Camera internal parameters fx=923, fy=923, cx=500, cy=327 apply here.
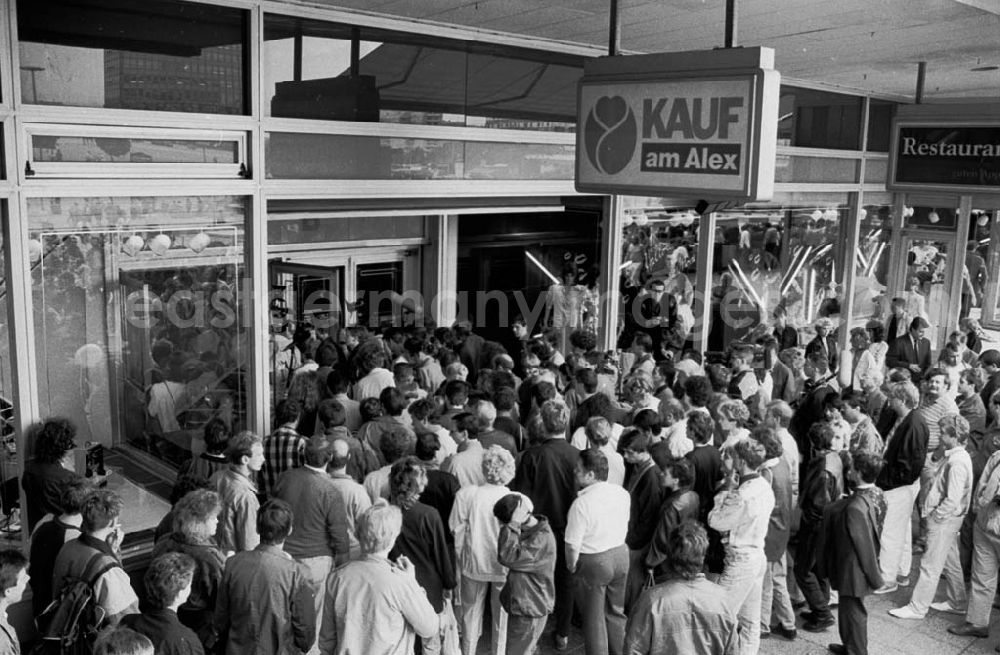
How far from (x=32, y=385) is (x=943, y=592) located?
7.07m

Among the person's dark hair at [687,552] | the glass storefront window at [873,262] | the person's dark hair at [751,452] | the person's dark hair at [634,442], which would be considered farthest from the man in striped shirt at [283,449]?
the glass storefront window at [873,262]

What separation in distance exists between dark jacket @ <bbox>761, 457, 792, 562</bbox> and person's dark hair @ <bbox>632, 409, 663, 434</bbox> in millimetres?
819

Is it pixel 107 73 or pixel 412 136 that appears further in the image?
pixel 412 136

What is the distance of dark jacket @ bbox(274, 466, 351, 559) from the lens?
17.9 feet

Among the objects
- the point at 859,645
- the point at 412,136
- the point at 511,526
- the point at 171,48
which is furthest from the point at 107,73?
the point at 859,645

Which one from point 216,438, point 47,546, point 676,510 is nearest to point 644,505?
point 676,510

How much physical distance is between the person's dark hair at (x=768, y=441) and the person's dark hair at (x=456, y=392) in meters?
2.19

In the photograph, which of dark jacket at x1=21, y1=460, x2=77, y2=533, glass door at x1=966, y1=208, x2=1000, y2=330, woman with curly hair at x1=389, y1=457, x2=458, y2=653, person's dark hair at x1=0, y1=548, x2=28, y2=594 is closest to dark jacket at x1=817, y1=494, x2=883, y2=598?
woman with curly hair at x1=389, y1=457, x2=458, y2=653

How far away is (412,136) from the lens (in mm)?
8305

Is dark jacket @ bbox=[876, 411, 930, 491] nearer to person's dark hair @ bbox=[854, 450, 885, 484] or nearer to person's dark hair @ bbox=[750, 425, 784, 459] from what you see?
person's dark hair @ bbox=[854, 450, 885, 484]

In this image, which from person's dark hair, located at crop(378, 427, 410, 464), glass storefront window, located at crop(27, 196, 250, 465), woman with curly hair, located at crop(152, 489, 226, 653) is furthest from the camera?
glass storefront window, located at crop(27, 196, 250, 465)

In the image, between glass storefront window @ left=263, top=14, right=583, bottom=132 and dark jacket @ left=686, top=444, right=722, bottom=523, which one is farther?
glass storefront window @ left=263, top=14, right=583, bottom=132

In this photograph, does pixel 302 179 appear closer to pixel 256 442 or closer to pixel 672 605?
pixel 256 442

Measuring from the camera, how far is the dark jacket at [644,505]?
6.00 metres
